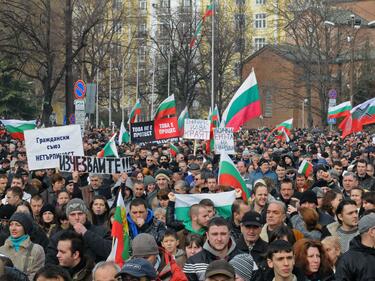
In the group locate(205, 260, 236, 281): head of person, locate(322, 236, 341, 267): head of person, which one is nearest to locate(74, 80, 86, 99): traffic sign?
locate(322, 236, 341, 267): head of person

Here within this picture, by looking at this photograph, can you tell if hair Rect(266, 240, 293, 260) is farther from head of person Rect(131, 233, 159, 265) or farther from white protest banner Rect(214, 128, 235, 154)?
white protest banner Rect(214, 128, 235, 154)

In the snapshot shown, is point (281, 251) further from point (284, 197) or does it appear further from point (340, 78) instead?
point (340, 78)

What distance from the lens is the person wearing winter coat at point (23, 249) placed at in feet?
28.2

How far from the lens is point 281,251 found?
23.3ft

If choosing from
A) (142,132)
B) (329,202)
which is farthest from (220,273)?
(142,132)

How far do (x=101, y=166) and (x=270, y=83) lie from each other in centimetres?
6574

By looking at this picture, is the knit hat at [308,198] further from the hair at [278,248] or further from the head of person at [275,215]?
the hair at [278,248]

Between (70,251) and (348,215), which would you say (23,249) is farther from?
(348,215)

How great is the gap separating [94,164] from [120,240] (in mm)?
4625

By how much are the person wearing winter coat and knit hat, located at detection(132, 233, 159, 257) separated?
1.50 meters

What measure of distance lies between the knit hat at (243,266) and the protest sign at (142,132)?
12.8 meters

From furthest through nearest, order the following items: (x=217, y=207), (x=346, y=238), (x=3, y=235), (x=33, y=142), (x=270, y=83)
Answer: (x=270, y=83), (x=33, y=142), (x=217, y=207), (x=3, y=235), (x=346, y=238)

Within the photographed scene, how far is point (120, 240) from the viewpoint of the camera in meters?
8.30

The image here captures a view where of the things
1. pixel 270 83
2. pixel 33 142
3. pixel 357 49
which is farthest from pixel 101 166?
pixel 270 83
